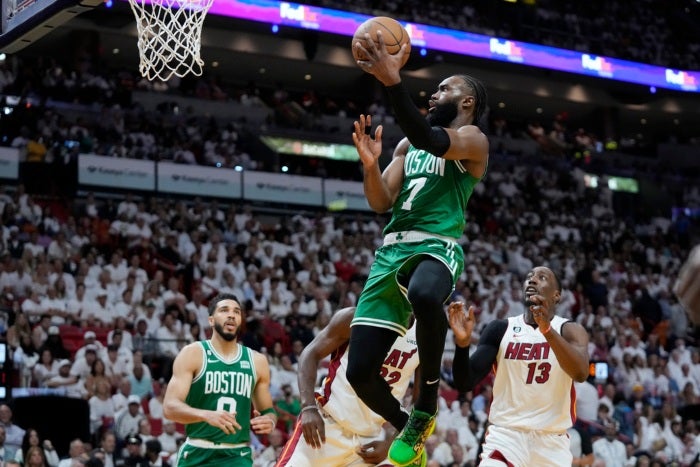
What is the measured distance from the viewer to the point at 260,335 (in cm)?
1623

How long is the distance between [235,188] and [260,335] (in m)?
A: 7.29

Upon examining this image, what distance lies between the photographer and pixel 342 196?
24.4m

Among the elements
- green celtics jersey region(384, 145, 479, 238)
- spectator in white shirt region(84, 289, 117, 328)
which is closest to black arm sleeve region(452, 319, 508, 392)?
Answer: green celtics jersey region(384, 145, 479, 238)

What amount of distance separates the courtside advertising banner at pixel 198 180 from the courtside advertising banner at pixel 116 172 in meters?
0.27

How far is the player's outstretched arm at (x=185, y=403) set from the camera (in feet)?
23.9

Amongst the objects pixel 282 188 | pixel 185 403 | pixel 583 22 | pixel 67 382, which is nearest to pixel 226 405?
pixel 185 403

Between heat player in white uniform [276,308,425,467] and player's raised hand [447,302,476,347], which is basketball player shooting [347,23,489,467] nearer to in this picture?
player's raised hand [447,302,476,347]

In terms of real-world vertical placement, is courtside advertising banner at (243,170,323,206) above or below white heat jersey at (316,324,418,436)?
above

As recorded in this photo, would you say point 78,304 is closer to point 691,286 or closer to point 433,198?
point 433,198

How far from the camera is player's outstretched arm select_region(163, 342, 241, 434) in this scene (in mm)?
7289

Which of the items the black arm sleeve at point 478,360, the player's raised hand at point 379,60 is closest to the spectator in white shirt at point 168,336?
the black arm sleeve at point 478,360

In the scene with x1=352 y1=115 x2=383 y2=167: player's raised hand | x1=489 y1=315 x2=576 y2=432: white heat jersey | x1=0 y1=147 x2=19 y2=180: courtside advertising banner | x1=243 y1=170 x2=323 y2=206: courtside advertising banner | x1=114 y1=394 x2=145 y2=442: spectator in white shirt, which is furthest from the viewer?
x1=243 y1=170 x2=323 y2=206: courtside advertising banner

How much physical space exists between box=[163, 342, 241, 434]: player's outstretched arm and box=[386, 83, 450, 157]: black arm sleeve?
2.62 m

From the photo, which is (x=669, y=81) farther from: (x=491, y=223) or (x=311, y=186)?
(x=311, y=186)
